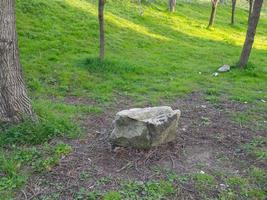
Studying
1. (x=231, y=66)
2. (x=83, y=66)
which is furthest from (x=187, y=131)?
(x=231, y=66)

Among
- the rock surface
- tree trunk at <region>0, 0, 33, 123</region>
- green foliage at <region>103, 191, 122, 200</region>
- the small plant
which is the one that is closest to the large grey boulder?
the small plant

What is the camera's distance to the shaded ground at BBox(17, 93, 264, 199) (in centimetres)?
453

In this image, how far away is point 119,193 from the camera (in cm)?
435

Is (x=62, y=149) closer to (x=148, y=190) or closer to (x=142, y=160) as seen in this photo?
A: (x=142, y=160)

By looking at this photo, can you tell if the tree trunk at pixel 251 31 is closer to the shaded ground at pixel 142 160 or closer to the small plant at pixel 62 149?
the shaded ground at pixel 142 160

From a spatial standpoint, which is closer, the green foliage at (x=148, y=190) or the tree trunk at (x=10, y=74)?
the green foliage at (x=148, y=190)

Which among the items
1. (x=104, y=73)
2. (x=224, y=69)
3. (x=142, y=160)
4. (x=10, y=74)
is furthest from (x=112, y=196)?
(x=224, y=69)

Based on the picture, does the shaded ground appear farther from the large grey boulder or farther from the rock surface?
the rock surface

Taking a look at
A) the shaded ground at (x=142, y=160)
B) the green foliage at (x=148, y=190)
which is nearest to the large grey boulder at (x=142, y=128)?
the shaded ground at (x=142, y=160)

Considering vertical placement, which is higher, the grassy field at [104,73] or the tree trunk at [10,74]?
the tree trunk at [10,74]

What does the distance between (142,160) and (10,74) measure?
8.53 ft

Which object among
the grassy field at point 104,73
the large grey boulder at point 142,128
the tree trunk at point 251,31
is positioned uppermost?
the tree trunk at point 251,31

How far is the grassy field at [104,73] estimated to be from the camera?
524 centimetres

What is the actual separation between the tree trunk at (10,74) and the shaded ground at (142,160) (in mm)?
1074
